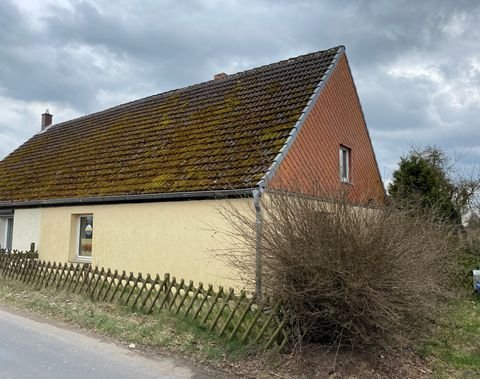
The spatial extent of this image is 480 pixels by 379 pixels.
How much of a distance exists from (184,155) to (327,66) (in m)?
5.01

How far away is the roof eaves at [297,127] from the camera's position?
32.0 feet

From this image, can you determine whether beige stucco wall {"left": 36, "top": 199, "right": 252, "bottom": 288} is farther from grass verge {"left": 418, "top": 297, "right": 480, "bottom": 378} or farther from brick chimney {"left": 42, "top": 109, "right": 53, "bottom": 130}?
brick chimney {"left": 42, "top": 109, "right": 53, "bottom": 130}

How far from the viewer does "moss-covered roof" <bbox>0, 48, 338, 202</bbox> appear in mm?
11141

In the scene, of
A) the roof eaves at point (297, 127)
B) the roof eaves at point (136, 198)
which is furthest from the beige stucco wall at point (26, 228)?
the roof eaves at point (297, 127)

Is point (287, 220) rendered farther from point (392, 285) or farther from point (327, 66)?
point (327, 66)

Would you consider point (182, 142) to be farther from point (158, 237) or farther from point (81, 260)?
point (81, 260)

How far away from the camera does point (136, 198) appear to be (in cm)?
1202

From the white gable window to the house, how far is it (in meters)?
0.04

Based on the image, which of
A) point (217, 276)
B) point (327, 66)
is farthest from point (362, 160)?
point (217, 276)

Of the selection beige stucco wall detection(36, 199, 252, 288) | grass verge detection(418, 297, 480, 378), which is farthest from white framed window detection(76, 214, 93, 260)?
grass verge detection(418, 297, 480, 378)

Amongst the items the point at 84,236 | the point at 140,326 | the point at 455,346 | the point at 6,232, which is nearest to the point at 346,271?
the point at 455,346

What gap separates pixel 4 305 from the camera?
10.2 meters

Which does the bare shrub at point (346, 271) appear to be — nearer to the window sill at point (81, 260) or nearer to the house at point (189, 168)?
the house at point (189, 168)

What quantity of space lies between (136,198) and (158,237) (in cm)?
130
